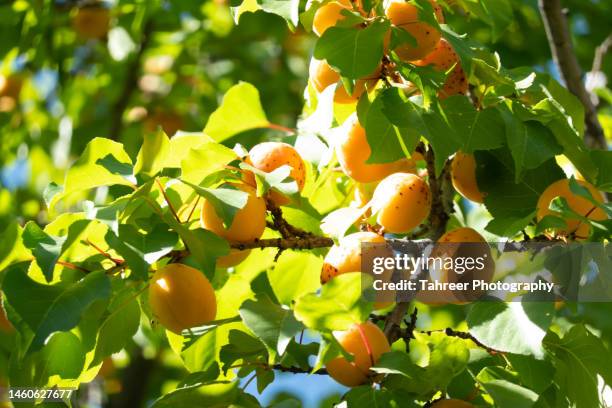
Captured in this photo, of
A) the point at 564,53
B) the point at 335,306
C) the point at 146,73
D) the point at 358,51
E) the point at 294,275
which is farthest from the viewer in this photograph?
the point at 146,73

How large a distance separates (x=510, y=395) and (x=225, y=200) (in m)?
0.45

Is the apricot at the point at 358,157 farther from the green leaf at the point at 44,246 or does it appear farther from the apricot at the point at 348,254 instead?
the green leaf at the point at 44,246

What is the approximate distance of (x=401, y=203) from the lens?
1278 mm

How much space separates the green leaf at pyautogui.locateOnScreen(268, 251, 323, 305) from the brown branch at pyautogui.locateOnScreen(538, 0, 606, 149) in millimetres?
855

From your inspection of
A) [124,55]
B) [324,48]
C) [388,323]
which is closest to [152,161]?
[324,48]

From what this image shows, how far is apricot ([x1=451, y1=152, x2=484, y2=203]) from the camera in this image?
53.9 inches

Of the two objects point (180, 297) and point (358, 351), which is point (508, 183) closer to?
point (358, 351)

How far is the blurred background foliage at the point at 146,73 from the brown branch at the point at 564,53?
2.66 feet

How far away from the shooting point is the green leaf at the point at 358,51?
47.7 inches

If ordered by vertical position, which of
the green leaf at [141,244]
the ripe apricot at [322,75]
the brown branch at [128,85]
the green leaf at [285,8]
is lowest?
the brown branch at [128,85]

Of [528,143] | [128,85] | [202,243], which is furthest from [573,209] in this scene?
[128,85]

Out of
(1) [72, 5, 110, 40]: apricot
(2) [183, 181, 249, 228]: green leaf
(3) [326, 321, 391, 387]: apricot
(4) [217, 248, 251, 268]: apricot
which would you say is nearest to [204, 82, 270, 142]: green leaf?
(4) [217, 248, 251, 268]: apricot

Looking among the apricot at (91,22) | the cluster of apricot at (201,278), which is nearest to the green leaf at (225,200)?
the cluster of apricot at (201,278)

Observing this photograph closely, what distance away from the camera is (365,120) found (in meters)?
1.28
